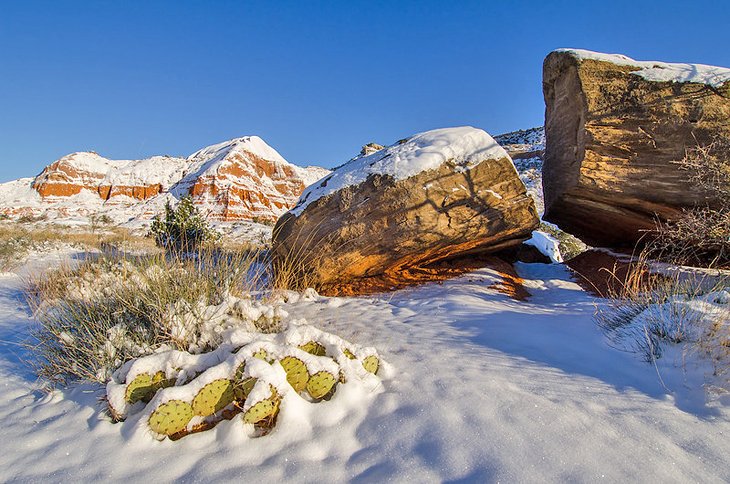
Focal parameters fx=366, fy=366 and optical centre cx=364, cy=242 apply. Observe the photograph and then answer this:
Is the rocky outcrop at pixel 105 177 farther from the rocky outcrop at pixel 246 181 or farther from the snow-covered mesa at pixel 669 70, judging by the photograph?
the snow-covered mesa at pixel 669 70

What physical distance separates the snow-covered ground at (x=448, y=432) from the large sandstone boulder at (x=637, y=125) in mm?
4725

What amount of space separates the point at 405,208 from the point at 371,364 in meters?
3.44

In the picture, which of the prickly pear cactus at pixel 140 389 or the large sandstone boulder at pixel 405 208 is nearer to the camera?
the prickly pear cactus at pixel 140 389

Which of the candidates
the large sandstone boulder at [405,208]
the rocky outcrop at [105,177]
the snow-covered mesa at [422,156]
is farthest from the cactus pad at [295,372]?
the rocky outcrop at [105,177]

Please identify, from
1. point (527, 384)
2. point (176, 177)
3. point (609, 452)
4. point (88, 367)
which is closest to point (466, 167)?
point (527, 384)

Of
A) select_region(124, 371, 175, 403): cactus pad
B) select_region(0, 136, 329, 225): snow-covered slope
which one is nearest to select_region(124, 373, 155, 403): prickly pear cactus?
select_region(124, 371, 175, 403): cactus pad

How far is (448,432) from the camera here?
1.95 metres

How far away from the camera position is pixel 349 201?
19.3ft

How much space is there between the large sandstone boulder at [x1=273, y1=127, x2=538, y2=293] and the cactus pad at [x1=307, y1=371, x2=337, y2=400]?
3549 millimetres

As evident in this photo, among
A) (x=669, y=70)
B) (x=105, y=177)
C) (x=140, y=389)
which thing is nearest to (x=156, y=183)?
(x=105, y=177)

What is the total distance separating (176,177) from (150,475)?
233ft

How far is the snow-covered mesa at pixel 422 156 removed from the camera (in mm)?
5793

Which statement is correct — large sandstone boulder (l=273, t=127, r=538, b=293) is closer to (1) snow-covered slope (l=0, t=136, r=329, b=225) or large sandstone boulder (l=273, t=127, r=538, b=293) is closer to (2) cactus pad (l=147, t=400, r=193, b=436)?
(2) cactus pad (l=147, t=400, r=193, b=436)

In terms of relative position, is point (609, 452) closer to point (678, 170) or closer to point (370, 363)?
point (370, 363)
